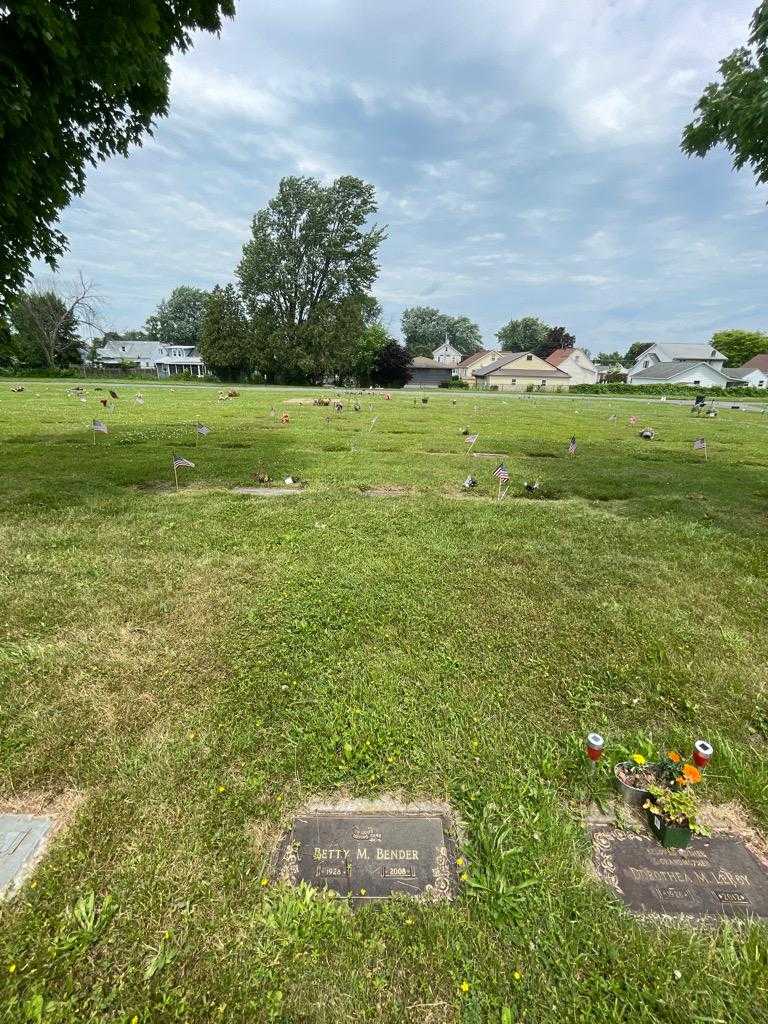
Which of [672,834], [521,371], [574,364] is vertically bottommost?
[672,834]

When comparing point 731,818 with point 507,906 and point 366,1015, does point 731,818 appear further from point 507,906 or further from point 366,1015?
point 366,1015

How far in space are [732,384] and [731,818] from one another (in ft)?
282

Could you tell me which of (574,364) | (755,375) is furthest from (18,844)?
(755,375)

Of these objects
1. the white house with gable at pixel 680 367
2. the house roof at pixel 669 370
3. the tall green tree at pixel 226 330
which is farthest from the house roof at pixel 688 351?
the tall green tree at pixel 226 330

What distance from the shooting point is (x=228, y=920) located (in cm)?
188

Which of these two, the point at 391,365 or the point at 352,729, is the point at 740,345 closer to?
the point at 391,365

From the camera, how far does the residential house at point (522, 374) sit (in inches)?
2687

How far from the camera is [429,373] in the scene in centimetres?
7450

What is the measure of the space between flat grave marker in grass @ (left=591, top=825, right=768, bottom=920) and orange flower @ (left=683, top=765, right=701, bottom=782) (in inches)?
11.8

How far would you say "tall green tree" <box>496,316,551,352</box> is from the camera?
100562 mm

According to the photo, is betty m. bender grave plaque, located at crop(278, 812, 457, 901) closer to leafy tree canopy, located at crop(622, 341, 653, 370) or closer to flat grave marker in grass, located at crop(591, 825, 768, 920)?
flat grave marker in grass, located at crop(591, 825, 768, 920)

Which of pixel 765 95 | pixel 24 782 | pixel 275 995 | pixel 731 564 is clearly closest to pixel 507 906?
pixel 275 995

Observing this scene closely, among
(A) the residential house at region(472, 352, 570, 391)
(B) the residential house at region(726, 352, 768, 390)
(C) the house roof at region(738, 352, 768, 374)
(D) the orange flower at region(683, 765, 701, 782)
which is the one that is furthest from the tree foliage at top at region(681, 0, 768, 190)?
(C) the house roof at region(738, 352, 768, 374)

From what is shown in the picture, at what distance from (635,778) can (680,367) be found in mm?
78462
